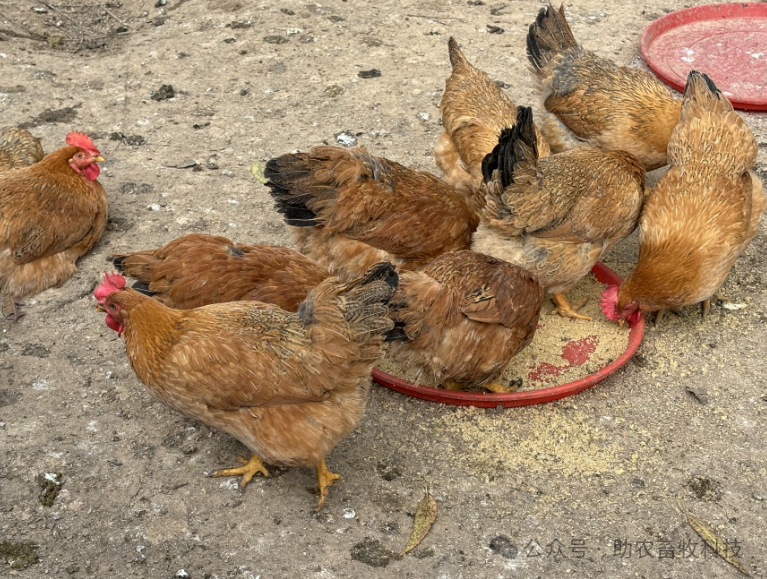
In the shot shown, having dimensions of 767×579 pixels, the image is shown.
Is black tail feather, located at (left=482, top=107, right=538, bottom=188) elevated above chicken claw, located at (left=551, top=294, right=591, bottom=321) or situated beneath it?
elevated above

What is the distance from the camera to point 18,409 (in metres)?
3.64

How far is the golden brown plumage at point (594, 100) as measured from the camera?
4785 millimetres

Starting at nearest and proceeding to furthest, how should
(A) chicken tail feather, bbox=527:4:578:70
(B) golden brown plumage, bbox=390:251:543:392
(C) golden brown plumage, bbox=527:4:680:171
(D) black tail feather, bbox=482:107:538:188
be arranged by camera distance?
(B) golden brown plumage, bbox=390:251:543:392, (D) black tail feather, bbox=482:107:538:188, (C) golden brown plumage, bbox=527:4:680:171, (A) chicken tail feather, bbox=527:4:578:70

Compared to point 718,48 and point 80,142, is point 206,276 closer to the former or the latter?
point 80,142

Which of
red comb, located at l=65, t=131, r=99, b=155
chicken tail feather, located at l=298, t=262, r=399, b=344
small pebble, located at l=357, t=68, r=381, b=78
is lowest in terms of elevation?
small pebble, located at l=357, t=68, r=381, b=78

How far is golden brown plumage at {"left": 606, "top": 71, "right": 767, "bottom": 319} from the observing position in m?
4.01

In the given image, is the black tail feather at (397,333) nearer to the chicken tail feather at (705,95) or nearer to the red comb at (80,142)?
the chicken tail feather at (705,95)

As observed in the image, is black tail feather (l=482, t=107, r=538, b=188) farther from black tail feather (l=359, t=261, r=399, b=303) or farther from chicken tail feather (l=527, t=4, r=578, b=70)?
chicken tail feather (l=527, t=4, r=578, b=70)

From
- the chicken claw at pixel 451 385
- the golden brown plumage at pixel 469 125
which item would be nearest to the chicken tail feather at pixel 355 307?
the chicken claw at pixel 451 385

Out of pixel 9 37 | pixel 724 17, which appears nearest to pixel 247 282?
pixel 9 37

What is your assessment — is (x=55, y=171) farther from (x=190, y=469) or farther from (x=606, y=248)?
(x=606, y=248)

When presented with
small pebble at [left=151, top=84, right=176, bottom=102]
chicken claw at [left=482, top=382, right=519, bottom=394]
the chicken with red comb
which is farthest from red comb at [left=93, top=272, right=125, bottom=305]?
small pebble at [left=151, top=84, right=176, bottom=102]

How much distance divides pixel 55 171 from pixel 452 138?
8.21ft

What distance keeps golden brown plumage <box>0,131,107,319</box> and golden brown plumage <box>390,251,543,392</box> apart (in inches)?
86.0
